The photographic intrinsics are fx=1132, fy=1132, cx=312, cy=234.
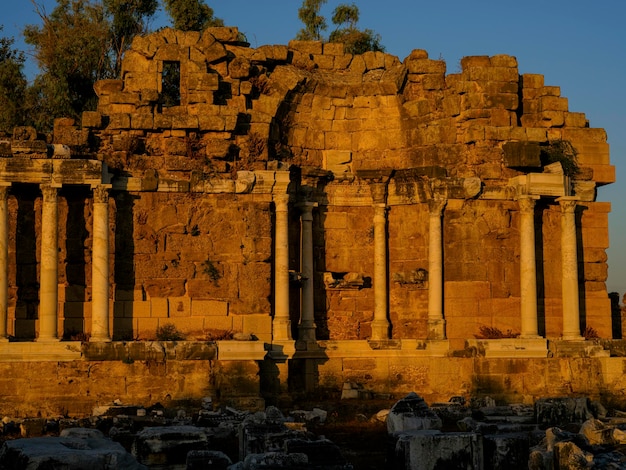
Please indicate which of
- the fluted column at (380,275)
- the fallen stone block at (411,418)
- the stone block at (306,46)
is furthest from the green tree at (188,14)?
the fallen stone block at (411,418)

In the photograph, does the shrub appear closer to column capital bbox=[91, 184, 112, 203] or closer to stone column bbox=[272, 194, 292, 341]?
stone column bbox=[272, 194, 292, 341]

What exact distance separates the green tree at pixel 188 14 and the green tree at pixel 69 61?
2.01 metres

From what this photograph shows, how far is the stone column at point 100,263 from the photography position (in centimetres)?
2272

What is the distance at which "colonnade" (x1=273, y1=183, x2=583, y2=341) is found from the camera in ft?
79.4

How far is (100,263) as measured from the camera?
22.8 m

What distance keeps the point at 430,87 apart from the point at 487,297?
4984 millimetres

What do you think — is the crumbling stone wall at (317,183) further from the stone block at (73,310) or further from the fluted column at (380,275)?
the fluted column at (380,275)

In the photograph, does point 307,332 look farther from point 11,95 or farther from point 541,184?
point 11,95

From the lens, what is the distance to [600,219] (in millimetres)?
26016

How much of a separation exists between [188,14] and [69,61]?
13.3 feet

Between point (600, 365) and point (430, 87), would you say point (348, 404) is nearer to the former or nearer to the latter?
point (600, 365)

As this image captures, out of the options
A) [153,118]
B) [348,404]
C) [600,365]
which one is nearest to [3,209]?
[153,118]

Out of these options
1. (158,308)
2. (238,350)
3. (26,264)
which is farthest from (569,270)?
(26,264)

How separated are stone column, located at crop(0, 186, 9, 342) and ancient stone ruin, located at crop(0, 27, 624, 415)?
2.7 inches
